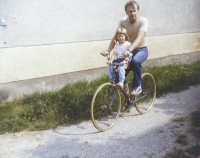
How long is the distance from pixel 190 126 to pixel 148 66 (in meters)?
3.32

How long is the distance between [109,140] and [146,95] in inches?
63.8

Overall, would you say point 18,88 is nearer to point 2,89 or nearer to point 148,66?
point 2,89

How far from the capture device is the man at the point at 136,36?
4.36 meters

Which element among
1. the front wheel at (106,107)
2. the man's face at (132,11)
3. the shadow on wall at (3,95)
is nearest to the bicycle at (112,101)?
the front wheel at (106,107)

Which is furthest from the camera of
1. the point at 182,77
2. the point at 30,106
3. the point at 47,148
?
the point at 182,77

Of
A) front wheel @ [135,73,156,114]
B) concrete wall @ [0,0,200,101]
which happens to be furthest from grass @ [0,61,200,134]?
front wheel @ [135,73,156,114]

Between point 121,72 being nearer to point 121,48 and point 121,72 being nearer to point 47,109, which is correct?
point 121,48

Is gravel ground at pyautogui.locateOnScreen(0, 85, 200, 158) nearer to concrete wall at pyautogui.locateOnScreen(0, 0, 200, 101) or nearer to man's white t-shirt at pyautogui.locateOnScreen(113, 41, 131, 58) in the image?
man's white t-shirt at pyautogui.locateOnScreen(113, 41, 131, 58)

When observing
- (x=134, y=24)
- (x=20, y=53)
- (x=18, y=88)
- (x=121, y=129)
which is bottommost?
(x=121, y=129)

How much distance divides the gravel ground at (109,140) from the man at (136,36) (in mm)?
664

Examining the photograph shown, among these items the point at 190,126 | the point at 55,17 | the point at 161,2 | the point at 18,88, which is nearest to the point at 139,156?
the point at 190,126

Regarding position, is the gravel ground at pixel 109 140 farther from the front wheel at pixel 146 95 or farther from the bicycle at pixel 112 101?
the front wheel at pixel 146 95

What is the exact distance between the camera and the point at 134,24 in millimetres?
4543

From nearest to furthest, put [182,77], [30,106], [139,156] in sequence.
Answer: [139,156], [30,106], [182,77]
